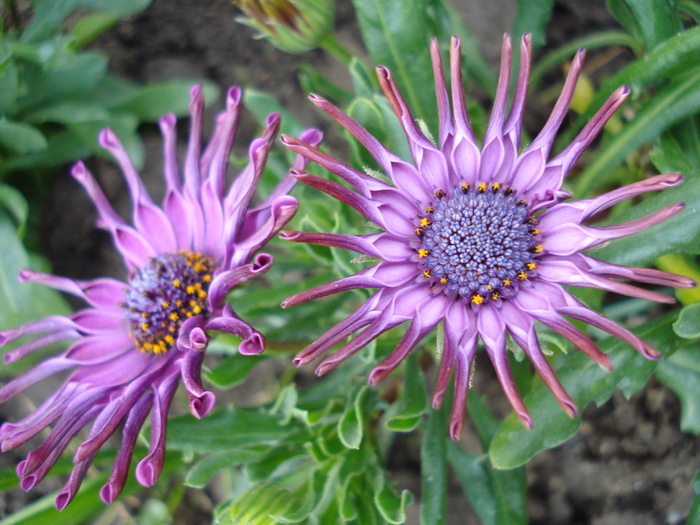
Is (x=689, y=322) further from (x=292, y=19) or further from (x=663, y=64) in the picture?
(x=292, y=19)

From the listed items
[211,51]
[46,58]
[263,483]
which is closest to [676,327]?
[263,483]

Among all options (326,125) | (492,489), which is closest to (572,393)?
(492,489)

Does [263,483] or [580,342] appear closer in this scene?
[580,342]

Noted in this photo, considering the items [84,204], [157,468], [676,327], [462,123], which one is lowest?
[84,204]

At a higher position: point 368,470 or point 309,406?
point 309,406

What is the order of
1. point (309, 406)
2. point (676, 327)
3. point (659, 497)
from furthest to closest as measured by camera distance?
point (659, 497), point (309, 406), point (676, 327)

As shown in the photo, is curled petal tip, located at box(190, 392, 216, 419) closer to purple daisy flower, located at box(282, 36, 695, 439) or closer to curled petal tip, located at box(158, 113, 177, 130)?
purple daisy flower, located at box(282, 36, 695, 439)

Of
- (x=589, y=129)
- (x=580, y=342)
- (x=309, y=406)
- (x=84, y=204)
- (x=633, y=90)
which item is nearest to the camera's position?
(x=580, y=342)

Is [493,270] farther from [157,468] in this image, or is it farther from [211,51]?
[211,51]
